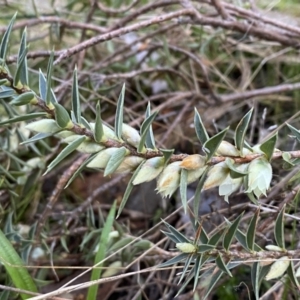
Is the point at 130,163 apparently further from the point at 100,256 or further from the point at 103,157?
the point at 100,256

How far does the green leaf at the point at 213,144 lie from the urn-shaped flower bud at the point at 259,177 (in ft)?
0.18

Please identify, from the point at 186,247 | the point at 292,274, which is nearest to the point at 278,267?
the point at 292,274

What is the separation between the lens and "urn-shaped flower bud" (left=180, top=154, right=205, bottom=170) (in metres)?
0.54

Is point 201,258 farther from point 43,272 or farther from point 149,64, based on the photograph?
point 149,64

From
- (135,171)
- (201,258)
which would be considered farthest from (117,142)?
(201,258)

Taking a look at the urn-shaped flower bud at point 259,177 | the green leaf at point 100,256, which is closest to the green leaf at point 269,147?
the urn-shaped flower bud at point 259,177

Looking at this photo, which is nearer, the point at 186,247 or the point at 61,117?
the point at 61,117

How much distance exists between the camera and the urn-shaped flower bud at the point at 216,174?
546 millimetres

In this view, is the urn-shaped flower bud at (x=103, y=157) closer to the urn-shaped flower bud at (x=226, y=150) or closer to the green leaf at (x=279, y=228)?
the urn-shaped flower bud at (x=226, y=150)

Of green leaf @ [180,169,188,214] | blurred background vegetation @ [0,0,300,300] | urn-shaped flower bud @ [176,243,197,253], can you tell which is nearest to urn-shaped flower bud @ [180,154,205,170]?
green leaf @ [180,169,188,214]

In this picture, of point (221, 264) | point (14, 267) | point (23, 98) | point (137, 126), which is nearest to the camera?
point (23, 98)

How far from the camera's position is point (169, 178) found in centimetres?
55

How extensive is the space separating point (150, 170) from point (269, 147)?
136mm

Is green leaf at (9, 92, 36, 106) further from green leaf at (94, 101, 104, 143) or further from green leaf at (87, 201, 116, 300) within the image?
green leaf at (87, 201, 116, 300)
